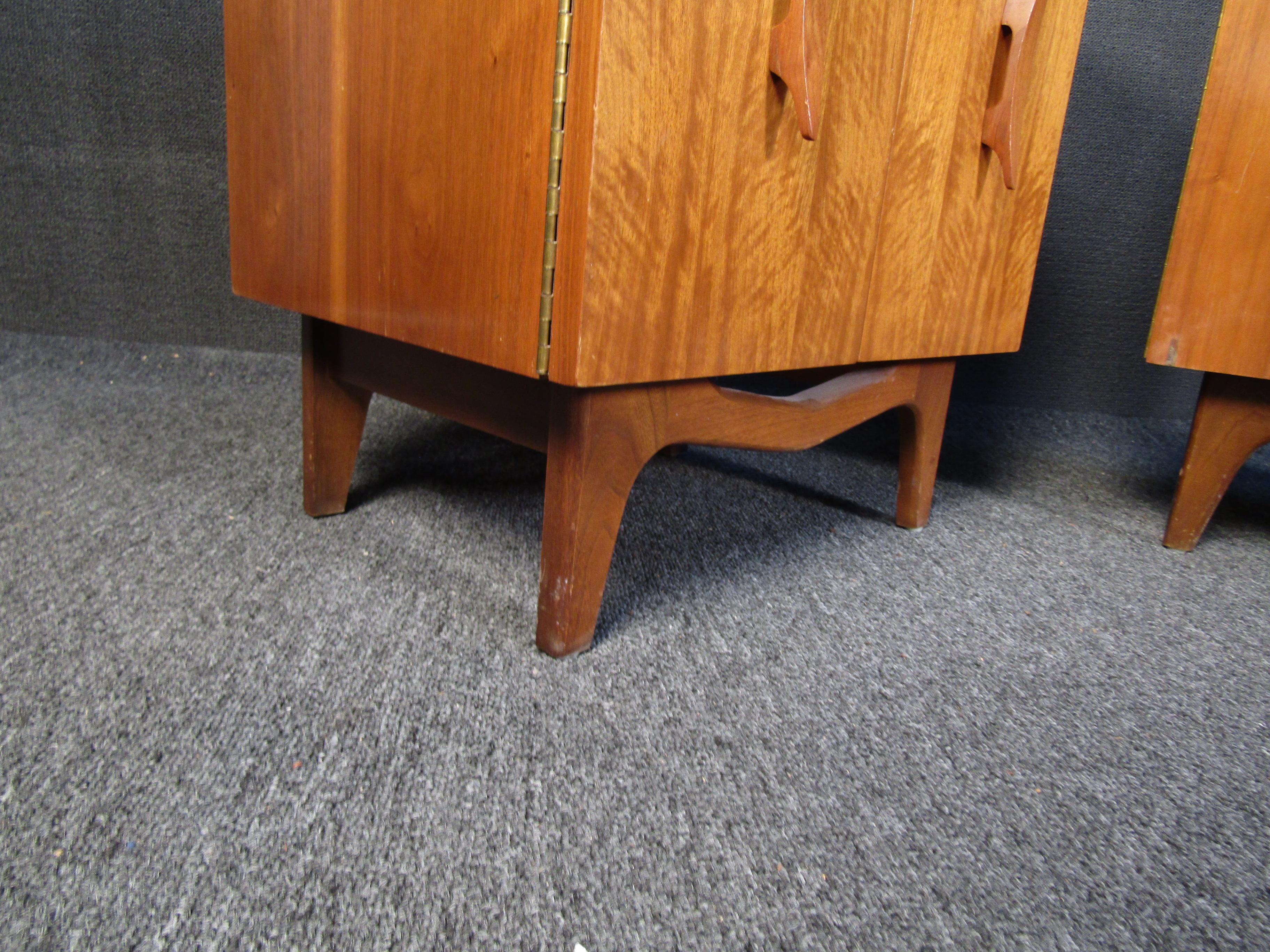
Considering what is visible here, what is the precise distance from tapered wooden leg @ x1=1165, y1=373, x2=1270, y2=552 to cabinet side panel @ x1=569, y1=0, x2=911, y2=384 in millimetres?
527

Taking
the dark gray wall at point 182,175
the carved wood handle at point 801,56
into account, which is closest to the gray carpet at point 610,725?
the carved wood handle at point 801,56

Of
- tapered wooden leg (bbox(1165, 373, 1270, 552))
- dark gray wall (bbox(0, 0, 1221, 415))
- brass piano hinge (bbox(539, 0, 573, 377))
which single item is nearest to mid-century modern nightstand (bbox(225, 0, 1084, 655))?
brass piano hinge (bbox(539, 0, 573, 377))

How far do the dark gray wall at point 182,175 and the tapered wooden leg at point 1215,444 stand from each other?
58cm

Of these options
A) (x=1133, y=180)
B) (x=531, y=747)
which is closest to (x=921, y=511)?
(x=531, y=747)

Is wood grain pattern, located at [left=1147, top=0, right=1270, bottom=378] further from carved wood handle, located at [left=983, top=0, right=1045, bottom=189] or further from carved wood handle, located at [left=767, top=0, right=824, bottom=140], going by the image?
carved wood handle, located at [left=767, top=0, right=824, bottom=140]

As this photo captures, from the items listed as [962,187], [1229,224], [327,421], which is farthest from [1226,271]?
[327,421]

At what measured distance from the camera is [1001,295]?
3.19 ft

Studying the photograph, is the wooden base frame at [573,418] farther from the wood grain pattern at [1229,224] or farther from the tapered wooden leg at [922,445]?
the wood grain pattern at [1229,224]

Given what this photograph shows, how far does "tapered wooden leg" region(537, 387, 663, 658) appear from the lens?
25.2 inches

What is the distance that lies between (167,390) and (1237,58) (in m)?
1.45

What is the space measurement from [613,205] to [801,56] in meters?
0.18

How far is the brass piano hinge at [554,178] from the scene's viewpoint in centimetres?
53

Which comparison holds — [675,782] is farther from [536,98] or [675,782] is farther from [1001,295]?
[1001,295]

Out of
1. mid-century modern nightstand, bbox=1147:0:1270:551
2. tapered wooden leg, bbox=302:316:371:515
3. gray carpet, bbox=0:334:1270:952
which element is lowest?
gray carpet, bbox=0:334:1270:952
